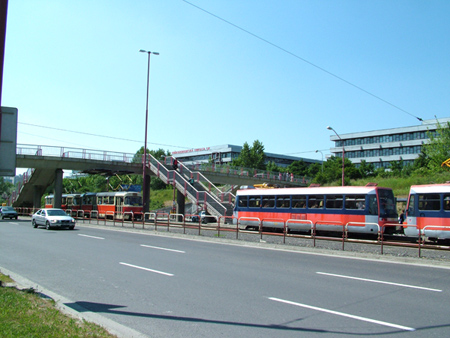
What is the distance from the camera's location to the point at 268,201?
29438mm

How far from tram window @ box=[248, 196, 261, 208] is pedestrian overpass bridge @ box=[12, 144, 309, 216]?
6537 mm

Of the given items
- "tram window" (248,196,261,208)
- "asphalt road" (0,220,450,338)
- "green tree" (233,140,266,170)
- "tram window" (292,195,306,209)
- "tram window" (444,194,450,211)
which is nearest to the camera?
"asphalt road" (0,220,450,338)

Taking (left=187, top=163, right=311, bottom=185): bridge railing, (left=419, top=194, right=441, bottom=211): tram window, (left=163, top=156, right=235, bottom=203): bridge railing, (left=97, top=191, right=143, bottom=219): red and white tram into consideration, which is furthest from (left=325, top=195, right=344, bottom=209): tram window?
(left=187, top=163, right=311, bottom=185): bridge railing

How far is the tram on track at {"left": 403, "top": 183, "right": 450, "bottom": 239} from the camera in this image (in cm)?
2056

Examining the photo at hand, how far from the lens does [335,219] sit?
80.8ft

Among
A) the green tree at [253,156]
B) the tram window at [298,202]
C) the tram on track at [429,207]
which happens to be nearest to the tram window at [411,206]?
the tram on track at [429,207]

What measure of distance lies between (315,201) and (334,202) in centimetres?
142

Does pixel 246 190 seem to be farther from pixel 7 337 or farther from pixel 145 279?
pixel 7 337

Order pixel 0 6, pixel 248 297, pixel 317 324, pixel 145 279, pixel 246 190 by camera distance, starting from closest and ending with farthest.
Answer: pixel 317 324, pixel 0 6, pixel 248 297, pixel 145 279, pixel 246 190

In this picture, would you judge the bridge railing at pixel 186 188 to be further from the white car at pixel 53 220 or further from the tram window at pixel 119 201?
the white car at pixel 53 220

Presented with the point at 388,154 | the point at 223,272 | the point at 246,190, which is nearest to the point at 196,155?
the point at 388,154

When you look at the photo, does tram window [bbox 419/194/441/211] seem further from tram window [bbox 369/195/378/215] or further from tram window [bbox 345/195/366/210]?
tram window [bbox 345/195/366/210]

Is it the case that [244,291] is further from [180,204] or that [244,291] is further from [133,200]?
[180,204]

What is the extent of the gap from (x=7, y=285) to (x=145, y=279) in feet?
10.3
